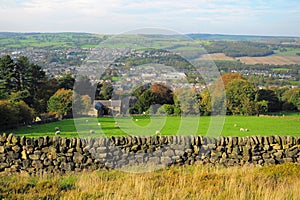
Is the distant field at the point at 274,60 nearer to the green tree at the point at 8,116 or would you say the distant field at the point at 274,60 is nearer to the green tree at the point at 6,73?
the green tree at the point at 6,73

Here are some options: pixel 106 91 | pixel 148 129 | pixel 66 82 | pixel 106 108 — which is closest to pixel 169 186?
pixel 148 129

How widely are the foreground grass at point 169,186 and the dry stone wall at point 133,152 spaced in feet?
3.94

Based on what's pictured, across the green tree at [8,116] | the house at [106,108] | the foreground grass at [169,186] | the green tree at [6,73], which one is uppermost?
the foreground grass at [169,186]

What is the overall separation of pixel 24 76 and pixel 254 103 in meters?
29.7

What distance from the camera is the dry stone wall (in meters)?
8.85

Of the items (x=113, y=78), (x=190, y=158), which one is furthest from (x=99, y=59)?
(x=190, y=158)

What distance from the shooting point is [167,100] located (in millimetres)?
42969

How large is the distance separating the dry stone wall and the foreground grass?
1201 mm

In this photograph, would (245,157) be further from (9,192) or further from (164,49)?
(164,49)

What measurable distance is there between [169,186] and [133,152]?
2900 millimetres

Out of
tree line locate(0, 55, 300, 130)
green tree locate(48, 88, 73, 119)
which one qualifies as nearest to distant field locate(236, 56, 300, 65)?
tree line locate(0, 55, 300, 130)

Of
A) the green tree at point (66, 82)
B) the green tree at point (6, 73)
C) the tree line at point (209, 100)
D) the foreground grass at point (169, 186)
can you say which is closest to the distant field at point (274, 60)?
the tree line at point (209, 100)

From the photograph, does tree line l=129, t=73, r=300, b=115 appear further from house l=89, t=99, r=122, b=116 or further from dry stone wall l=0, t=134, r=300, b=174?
dry stone wall l=0, t=134, r=300, b=174

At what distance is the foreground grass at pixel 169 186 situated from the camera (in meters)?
5.80
